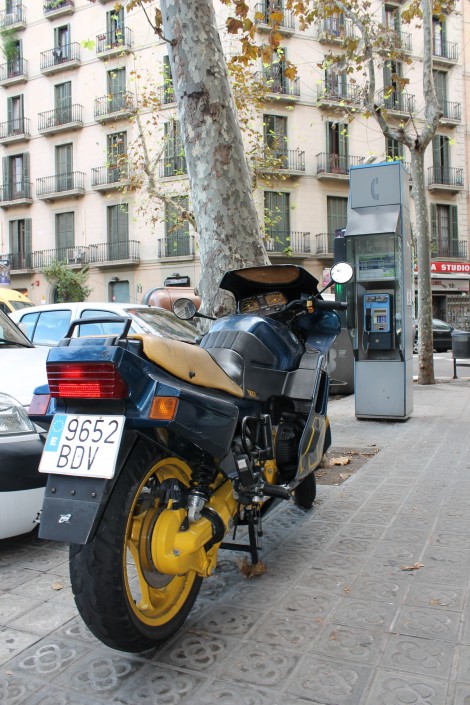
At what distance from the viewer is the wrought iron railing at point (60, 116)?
33688 mm

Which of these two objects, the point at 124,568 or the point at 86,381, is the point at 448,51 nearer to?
the point at 86,381

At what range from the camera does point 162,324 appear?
7523 millimetres

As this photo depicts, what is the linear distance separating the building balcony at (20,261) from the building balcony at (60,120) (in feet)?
22.1

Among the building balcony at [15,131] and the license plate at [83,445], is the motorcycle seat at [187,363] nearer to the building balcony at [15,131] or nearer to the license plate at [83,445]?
the license plate at [83,445]

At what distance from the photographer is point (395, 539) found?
3869 mm

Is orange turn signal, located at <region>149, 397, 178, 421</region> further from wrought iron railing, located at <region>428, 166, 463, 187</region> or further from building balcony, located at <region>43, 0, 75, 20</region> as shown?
building balcony, located at <region>43, 0, 75, 20</region>

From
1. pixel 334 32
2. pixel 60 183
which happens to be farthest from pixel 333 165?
pixel 60 183

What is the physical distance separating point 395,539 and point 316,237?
28642 millimetres

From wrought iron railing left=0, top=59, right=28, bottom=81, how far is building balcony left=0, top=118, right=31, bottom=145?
8.23ft

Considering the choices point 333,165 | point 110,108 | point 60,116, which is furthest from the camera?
point 60,116

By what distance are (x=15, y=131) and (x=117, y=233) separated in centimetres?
951

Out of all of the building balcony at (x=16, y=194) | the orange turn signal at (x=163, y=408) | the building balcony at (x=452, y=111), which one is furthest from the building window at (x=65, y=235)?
the orange turn signal at (x=163, y=408)

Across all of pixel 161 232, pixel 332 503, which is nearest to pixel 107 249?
pixel 161 232

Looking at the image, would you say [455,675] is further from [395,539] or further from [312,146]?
[312,146]
